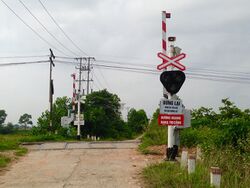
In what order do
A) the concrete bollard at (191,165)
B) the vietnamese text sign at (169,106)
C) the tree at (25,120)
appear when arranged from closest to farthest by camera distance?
the concrete bollard at (191,165) < the vietnamese text sign at (169,106) < the tree at (25,120)

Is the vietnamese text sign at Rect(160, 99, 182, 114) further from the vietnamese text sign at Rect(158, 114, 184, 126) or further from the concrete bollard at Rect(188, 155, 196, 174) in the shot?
the concrete bollard at Rect(188, 155, 196, 174)

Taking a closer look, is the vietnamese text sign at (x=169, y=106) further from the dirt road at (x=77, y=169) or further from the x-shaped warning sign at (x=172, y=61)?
the dirt road at (x=77, y=169)

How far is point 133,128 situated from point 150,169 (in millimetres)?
67684

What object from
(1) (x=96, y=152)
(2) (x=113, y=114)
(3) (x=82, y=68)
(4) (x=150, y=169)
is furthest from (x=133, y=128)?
(4) (x=150, y=169)

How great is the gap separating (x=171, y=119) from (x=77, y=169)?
2.72 metres

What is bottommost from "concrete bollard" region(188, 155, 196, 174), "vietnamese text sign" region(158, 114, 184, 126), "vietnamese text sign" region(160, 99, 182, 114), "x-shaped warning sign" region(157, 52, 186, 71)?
"concrete bollard" region(188, 155, 196, 174)

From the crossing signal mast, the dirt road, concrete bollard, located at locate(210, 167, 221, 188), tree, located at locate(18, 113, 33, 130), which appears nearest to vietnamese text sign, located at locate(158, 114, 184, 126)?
the crossing signal mast

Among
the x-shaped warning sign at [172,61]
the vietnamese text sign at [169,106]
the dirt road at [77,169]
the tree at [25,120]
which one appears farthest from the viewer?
the tree at [25,120]

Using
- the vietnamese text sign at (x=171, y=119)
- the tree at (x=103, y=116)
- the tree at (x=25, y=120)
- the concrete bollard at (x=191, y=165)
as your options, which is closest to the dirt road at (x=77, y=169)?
the concrete bollard at (x=191, y=165)

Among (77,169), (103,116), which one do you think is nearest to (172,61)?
(77,169)

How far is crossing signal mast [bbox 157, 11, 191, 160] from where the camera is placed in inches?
414

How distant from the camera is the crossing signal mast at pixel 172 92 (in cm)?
1051

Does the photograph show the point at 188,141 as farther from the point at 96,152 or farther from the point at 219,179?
the point at 219,179

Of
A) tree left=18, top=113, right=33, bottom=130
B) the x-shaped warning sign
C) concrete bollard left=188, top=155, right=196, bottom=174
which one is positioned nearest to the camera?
concrete bollard left=188, top=155, right=196, bottom=174
